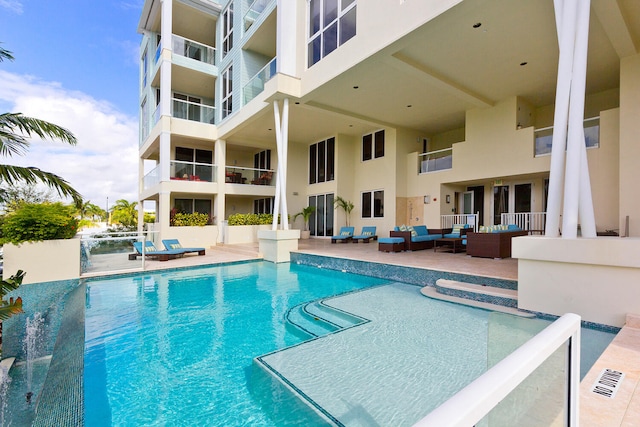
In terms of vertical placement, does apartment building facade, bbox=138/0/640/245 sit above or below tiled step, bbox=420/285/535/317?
above

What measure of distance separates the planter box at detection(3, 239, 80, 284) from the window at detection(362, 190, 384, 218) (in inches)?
456

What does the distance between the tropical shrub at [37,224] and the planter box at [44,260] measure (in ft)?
0.56

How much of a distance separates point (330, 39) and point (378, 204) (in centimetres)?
776

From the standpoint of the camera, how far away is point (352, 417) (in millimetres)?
2510

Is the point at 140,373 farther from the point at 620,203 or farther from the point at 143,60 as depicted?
the point at 143,60

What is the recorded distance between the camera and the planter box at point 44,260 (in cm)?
720

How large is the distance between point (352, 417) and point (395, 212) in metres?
12.0

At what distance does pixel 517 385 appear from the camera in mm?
900

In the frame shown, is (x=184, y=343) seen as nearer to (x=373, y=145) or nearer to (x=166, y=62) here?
(x=373, y=145)

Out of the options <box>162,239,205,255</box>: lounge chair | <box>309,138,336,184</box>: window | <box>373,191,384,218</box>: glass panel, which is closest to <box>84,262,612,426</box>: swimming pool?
<box>162,239,205,255</box>: lounge chair

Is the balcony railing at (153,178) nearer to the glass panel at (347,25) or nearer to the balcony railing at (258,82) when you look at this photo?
the balcony railing at (258,82)

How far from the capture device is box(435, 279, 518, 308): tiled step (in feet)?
16.6

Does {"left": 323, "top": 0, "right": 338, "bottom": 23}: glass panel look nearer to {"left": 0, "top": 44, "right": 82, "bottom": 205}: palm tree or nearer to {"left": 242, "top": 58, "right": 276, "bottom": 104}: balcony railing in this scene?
{"left": 242, "top": 58, "right": 276, "bottom": 104}: balcony railing

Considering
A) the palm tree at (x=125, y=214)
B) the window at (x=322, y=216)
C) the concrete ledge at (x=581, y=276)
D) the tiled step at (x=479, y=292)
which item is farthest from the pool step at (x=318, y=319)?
the palm tree at (x=125, y=214)
